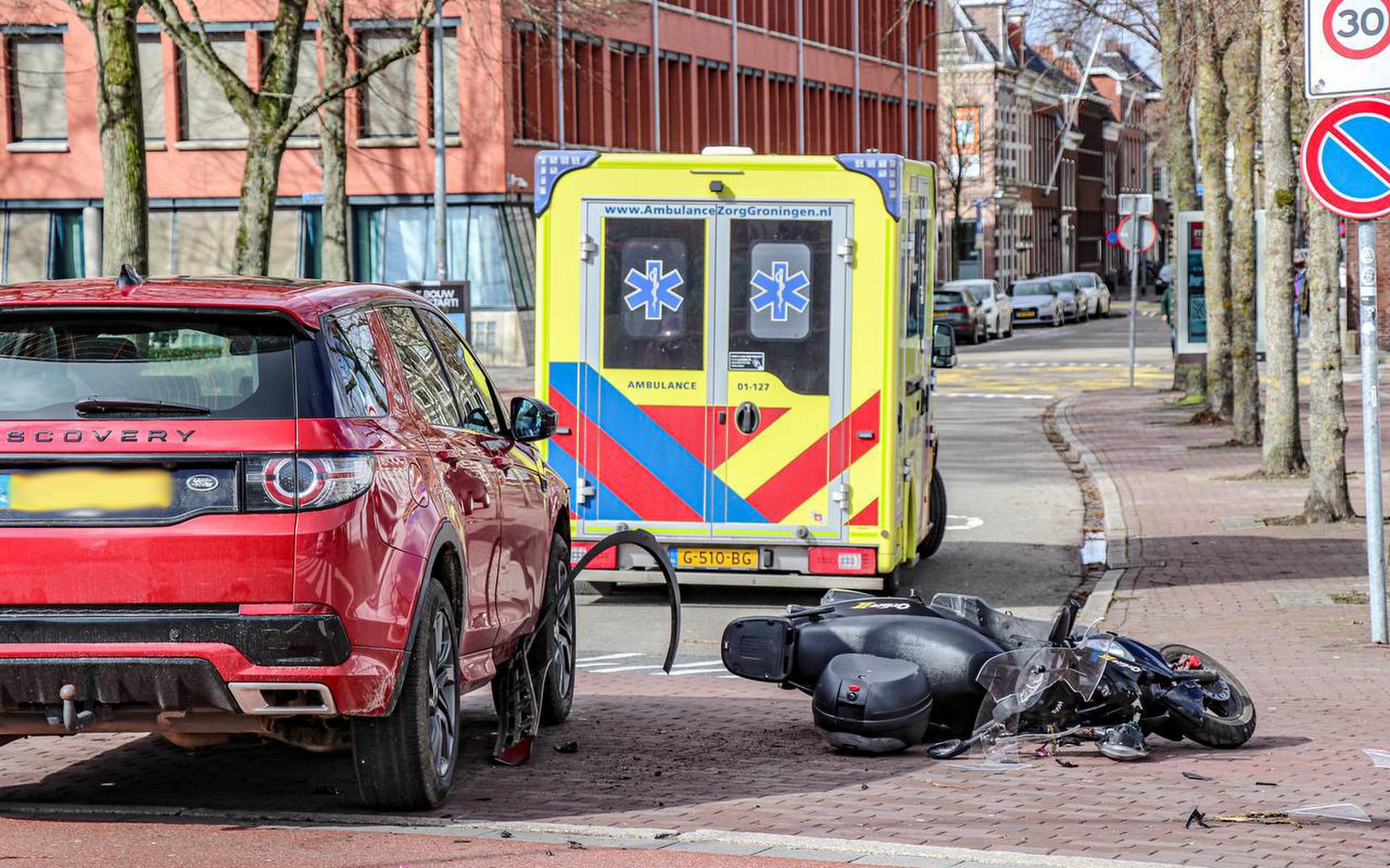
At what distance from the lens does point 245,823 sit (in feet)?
21.4

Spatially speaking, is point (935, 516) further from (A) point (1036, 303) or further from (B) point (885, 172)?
(A) point (1036, 303)

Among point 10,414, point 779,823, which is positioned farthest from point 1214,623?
point 10,414

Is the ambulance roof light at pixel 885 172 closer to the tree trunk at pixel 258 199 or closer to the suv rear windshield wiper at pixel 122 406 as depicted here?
the suv rear windshield wiper at pixel 122 406

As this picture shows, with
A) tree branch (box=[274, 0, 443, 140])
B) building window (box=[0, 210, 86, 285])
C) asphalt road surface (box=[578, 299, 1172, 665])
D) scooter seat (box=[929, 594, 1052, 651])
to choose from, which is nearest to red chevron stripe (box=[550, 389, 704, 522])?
asphalt road surface (box=[578, 299, 1172, 665])

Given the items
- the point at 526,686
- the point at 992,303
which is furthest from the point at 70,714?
the point at 992,303

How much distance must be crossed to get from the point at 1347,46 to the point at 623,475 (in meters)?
4.79

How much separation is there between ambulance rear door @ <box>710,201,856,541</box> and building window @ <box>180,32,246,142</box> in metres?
39.7

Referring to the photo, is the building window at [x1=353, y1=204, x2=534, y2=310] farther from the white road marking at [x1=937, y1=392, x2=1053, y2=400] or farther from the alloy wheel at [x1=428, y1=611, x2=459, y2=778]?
the alloy wheel at [x1=428, y1=611, x2=459, y2=778]

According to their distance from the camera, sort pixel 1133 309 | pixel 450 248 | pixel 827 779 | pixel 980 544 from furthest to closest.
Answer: pixel 450 248 < pixel 1133 309 < pixel 980 544 < pixel 827 779

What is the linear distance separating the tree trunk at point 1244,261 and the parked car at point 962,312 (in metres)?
27.7

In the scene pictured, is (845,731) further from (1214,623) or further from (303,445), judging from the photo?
(1214,623)

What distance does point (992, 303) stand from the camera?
56844 millimetres

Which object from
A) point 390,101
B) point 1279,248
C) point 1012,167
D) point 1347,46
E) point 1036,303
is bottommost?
point 1279,248

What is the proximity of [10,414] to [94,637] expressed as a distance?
70cm
